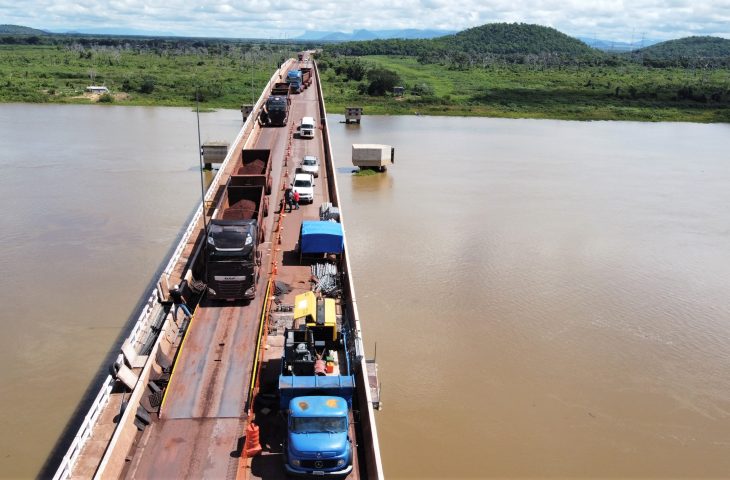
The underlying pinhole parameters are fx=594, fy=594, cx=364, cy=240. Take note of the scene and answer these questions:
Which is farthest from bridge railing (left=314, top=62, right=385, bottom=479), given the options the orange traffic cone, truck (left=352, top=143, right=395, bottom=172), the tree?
the tree

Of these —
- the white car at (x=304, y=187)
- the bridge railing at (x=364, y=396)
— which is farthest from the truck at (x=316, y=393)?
the white car at (x=304, y=187)

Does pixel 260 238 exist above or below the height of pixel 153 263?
above

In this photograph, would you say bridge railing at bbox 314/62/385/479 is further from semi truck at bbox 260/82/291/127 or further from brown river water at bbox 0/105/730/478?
semi truck at bbox 260/82/291/127

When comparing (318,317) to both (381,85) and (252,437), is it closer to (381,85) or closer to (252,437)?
(252,437)

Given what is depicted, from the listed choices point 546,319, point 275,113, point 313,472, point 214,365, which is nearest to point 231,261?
point 214,365

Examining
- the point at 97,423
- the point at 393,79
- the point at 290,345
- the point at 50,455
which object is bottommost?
the point at 50,455

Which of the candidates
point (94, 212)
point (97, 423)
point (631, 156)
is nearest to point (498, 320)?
point (97, 423)

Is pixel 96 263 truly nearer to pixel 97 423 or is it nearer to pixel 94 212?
pixel 94 212
